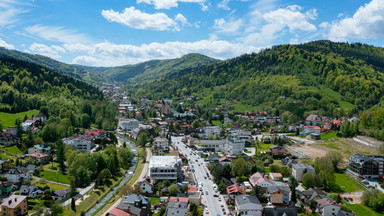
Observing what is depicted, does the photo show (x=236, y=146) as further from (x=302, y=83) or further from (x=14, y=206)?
(x=302, y=83)

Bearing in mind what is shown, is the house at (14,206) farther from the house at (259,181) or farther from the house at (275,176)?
the house at (275,176)

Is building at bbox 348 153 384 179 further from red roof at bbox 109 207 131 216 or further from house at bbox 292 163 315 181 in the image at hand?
red roof at bbox 109 207 131 216

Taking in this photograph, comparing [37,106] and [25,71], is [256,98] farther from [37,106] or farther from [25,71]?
[25,71]

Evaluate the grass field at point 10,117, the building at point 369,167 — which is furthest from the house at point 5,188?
the building at point 369,167

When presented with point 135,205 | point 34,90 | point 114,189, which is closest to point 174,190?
point 135,205

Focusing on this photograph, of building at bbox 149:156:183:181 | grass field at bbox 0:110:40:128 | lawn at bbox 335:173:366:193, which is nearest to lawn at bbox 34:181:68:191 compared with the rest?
building at bbox 149:156:183:181
